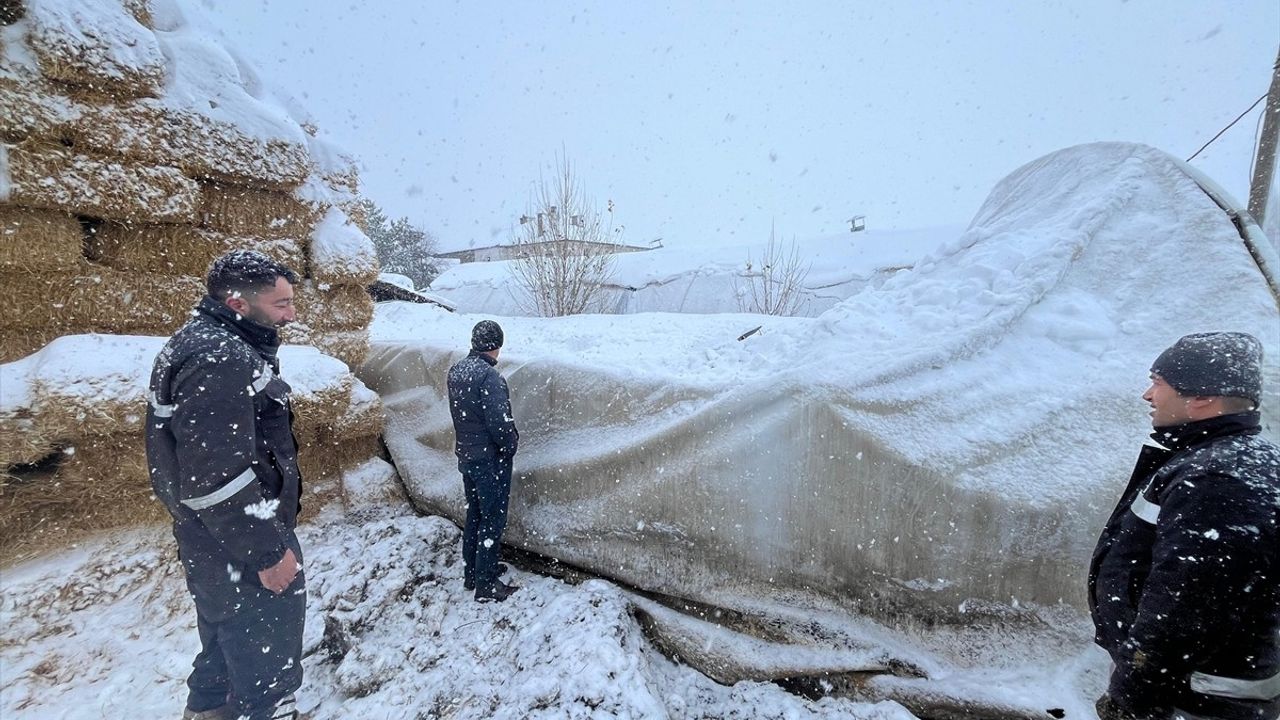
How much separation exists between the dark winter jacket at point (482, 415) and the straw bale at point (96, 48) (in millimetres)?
2672

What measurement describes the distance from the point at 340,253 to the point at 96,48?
5.57ft

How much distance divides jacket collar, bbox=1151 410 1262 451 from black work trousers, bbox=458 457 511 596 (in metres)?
3.02

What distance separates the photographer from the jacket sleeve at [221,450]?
1.75m

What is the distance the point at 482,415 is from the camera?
3.03 meters

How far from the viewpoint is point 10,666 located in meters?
2.50

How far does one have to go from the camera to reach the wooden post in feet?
16.9

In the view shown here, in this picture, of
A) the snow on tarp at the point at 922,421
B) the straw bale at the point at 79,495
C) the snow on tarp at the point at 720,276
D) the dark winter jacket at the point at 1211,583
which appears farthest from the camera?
the snow on tarp at the point at 720,276

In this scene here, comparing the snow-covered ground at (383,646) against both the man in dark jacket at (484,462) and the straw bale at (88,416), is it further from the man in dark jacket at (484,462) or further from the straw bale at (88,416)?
the straw bale at (88,416)

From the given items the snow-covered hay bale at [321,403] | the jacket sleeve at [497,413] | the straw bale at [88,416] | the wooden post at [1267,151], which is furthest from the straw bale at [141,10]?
the wooden post at [1267,151]

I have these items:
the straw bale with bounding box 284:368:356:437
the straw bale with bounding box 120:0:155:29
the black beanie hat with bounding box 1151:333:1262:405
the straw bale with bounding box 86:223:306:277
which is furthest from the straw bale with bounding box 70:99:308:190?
the black beanie hat with bounding box 1151:333:1262:405

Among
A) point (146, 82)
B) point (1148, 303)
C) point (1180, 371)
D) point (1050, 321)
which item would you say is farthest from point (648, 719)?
point (146, 82)

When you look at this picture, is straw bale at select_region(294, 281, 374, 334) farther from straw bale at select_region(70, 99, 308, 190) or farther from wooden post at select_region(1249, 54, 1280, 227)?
wooden post at select_region(1249, 54, 1280, 227)

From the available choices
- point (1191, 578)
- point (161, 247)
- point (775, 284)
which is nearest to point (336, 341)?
point (161, 247)

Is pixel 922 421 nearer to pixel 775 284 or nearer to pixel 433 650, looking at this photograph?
pixel 433 650
